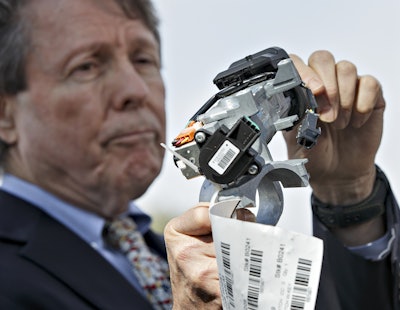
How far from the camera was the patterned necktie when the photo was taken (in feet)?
6.67

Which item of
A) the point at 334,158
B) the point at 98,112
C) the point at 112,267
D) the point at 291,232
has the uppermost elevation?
the point at 291,232

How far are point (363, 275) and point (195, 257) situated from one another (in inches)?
28.7

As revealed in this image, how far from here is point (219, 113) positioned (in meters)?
0.95

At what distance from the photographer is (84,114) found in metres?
2.15

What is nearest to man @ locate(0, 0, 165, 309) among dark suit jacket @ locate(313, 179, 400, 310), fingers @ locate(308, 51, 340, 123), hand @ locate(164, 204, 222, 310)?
dark suit jacket @ locate(313, 179, 400, 310)

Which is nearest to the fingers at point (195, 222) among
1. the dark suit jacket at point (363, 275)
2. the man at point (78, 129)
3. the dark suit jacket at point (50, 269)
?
the dark suit jacket at point (363, 275)

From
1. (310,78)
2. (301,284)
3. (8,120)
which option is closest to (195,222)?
(301,284)

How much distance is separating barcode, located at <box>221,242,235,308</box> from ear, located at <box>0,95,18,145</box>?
143 centimetres

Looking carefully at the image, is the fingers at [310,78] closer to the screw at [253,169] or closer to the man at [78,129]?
the screw at [253,169]

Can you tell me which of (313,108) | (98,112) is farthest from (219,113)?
(98,112)

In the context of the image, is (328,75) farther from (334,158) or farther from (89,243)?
(89,243)

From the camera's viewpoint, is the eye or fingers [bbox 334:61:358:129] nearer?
fingers [bbox 334:61:358:129]

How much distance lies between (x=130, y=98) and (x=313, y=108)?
1206 mm

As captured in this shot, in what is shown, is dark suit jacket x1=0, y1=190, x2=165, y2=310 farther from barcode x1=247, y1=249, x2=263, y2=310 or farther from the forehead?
barcode x1=247, y1=249, x2=263, y2=310
